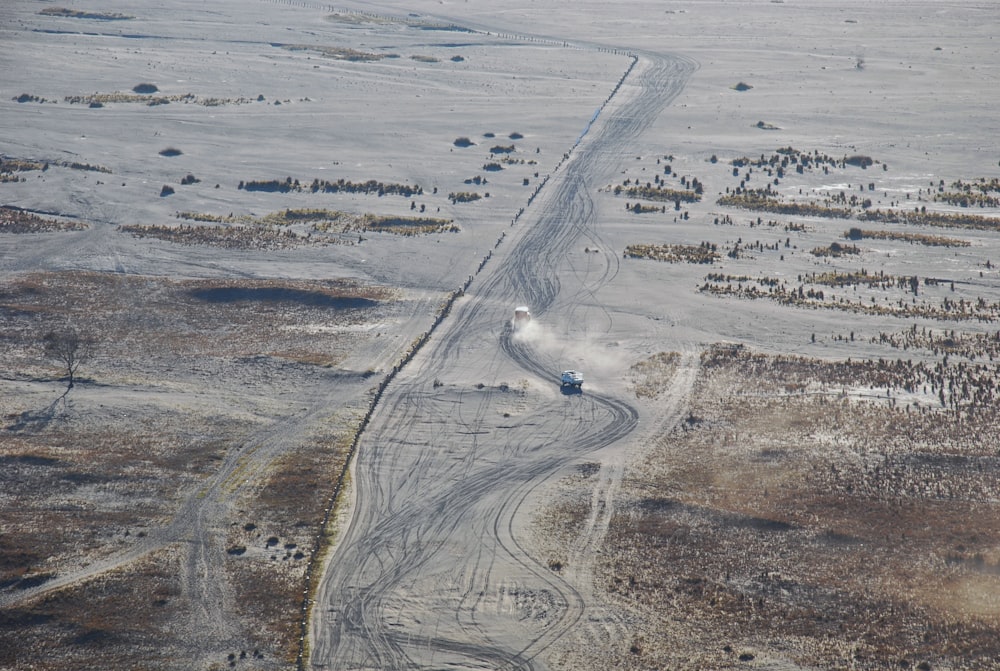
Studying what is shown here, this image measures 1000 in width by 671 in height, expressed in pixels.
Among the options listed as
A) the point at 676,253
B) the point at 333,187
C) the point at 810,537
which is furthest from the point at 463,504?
the point at 333,187

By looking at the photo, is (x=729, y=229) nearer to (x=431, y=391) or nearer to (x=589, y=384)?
(x=589, y=384)

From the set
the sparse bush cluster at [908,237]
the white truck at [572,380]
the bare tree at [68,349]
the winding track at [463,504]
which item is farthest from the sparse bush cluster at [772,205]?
the bare tree at [68,349]

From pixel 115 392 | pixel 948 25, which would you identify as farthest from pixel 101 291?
pixel 948 25

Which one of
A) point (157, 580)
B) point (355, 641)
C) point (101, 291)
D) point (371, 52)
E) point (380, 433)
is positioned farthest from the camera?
point (371, 52)

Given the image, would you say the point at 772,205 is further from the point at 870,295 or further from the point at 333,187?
the point at 333,187

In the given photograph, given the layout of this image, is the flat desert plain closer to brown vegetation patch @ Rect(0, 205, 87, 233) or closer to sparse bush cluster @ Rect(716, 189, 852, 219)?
brown vegetation patch @ Rect(0, 205, 87, 233)

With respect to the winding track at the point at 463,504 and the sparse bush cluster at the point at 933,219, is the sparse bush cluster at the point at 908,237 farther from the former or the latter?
the winding track at the point at 463,504

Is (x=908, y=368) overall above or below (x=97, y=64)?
above
